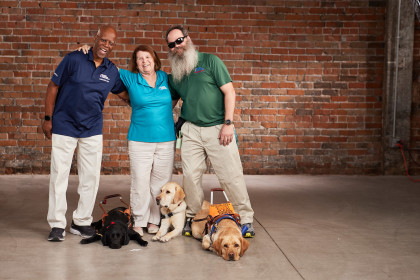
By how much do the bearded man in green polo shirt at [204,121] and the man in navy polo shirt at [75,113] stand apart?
1.90ft

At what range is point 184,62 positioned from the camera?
3916 mm

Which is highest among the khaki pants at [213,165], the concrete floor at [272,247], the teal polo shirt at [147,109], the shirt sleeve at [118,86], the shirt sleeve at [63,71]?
the shirt sleeve at [63,71]

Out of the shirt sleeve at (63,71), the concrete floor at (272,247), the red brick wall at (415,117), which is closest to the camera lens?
the concrete floor at (272,247)

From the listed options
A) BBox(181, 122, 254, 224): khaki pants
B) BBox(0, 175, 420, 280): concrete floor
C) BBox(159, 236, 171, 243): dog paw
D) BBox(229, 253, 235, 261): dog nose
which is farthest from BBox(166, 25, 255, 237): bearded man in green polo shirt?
BBox(229, 253, 235, 261): dog nose

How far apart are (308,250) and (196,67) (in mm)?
1717

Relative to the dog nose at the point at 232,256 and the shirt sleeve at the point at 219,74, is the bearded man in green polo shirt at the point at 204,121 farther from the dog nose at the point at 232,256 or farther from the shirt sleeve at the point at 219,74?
the dog nose at the point at 232,256

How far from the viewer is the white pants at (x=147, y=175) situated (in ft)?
12.9

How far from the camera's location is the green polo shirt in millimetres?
3908

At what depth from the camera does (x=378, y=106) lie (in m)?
6.95

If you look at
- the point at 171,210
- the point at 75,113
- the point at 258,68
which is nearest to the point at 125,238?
the point at 171,210

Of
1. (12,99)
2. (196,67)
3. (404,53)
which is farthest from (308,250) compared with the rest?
(12,99)

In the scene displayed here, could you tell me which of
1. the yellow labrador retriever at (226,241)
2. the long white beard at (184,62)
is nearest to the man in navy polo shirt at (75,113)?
the long white beard at (184,62)

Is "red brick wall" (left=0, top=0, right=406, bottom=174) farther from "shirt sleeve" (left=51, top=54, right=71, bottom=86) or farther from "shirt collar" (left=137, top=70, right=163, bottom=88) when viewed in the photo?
"shirt sleeve" (left=51, top=54, right=71, bottom=86)

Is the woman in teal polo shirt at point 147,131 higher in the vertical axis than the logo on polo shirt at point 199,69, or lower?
Result: lower
